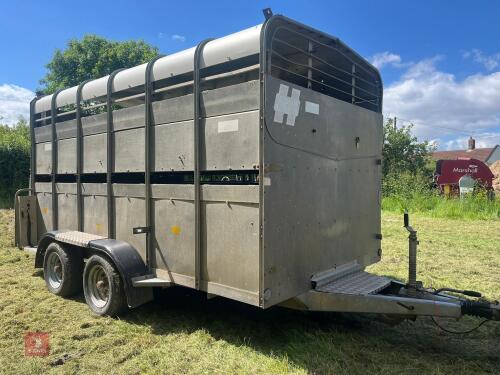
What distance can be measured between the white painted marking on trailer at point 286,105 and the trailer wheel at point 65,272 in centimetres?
333

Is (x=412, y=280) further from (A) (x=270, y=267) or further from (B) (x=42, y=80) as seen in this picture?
(B) (x=42, y=80)

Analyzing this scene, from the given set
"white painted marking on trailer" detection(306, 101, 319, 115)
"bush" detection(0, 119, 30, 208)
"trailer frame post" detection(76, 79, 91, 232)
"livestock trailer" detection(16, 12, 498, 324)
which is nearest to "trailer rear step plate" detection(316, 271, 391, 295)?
"livestock trailer" detection(16, 12, 498, 324)

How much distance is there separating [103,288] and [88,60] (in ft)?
75.0

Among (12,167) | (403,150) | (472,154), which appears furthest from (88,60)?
(472,154)

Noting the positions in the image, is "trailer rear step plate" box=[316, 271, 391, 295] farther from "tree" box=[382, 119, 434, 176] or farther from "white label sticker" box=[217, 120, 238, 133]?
"tree" box=[382, 119, 434, 176]

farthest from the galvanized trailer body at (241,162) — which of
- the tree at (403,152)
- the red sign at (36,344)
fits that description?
the tree at (403,152)

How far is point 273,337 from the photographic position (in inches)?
155

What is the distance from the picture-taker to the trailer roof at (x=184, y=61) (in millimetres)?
3418

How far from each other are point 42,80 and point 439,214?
24.1 m

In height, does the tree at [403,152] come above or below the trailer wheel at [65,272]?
above

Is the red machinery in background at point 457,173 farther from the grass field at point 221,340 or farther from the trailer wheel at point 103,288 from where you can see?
the trailer wheel at point 103,288

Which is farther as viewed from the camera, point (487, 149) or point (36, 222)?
point (487, 149)

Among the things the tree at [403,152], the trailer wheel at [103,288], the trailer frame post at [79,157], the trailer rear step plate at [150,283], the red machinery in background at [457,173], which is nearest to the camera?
the trailer rear step plate at [150,283]

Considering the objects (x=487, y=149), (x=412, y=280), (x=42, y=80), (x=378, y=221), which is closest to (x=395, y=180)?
(x=378, y=221)
